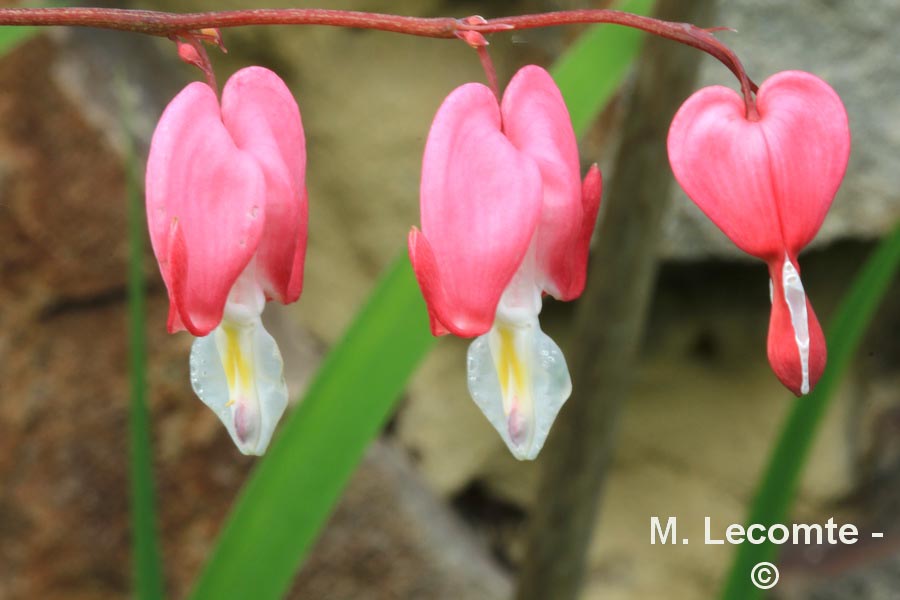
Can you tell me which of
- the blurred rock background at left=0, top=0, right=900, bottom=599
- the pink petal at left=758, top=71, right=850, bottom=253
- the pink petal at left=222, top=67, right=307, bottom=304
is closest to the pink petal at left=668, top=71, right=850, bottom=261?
the pink petal at left=758, top=71, right=850, bottom=253

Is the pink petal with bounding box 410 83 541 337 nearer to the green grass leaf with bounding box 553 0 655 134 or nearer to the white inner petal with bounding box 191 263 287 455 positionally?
the white inner petal with bounding box 191 263 287 455

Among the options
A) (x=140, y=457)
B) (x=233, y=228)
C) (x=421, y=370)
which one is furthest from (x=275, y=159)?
(x=421, y=370)

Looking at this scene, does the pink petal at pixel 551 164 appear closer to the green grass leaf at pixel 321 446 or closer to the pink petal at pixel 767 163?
the pink petal at pixel 767 163

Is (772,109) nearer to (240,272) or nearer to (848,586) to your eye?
(240,272)

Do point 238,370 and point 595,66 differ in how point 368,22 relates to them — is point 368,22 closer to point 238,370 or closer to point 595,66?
point 238,370

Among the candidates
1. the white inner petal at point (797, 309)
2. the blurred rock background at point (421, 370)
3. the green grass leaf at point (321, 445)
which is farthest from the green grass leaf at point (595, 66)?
the blurred rock background at point (421, 370)

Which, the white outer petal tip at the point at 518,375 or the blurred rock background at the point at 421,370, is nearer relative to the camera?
the white outer petal tip at the point at 518,375
